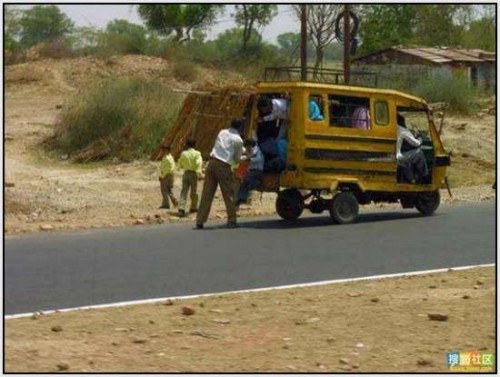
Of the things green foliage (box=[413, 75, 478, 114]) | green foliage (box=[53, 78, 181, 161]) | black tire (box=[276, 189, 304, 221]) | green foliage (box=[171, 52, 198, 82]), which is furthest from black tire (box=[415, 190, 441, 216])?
green foliage (box=[171, 52, 198, 82])

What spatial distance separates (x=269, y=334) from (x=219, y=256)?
4.72m

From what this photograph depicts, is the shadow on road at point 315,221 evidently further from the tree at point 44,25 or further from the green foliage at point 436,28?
the tree at point 44,25

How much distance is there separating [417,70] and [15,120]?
16.1 metres

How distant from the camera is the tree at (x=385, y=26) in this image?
57.6 m

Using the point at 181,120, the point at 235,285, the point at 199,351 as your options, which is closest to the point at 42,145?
the point at 181,120

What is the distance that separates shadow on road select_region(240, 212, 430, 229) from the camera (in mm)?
16781

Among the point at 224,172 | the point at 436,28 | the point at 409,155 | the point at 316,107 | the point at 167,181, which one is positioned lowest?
the point at 167,181

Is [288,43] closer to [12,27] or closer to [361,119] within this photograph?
[12,27]

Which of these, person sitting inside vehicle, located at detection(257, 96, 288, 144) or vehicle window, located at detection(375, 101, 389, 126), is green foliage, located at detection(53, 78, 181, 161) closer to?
person sitting inside vehicle, located at detection(257, 96, 288, 144)

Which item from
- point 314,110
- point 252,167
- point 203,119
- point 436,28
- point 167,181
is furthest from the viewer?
point 436,28

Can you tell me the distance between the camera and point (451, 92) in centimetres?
3719

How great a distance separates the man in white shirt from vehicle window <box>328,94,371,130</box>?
1.62 m

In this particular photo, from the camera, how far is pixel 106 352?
757 centimetres

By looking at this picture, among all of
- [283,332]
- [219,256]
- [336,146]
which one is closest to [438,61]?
[336,146]
